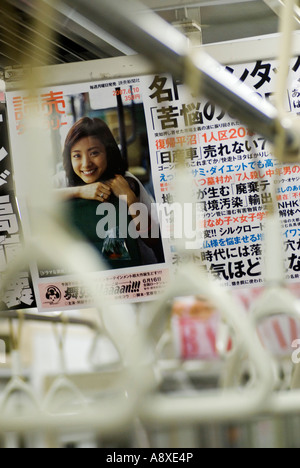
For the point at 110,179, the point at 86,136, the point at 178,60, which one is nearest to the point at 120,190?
the point at 110,179

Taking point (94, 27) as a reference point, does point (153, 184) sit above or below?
below

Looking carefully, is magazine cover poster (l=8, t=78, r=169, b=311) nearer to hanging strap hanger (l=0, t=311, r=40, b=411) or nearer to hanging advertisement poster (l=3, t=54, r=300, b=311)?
hanging advertisement poster (l=3, t=54, r=300, b=311)

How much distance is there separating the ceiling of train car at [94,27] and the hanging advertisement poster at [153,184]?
9cm

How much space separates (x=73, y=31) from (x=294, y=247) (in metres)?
0.74

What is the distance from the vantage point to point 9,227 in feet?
5.57

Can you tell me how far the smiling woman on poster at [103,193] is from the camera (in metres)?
1.65

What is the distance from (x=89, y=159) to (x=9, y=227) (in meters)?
0.27

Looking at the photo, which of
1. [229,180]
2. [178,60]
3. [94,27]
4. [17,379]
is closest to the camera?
[178,60]

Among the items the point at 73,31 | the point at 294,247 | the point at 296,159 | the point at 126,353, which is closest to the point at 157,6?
the point at 73,31

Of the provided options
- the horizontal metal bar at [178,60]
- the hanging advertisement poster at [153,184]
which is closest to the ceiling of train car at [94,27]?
the hanging advertisement poster at [153,184]

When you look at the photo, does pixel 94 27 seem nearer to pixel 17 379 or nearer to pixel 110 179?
pixel 110 179

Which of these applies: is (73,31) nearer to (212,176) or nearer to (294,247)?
(212,176)

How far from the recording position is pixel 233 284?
5.40 ft

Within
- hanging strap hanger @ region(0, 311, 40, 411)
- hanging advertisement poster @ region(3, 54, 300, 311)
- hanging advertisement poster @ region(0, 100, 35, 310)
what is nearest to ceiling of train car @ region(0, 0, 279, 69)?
hanging advertisement poster @ region(3, 54, 300, 311)
